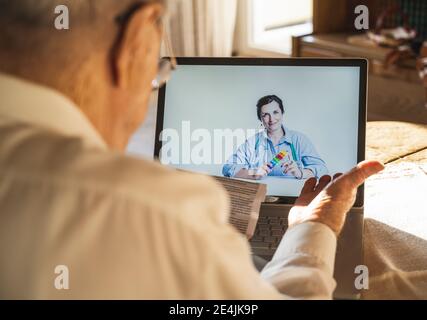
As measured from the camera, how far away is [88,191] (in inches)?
22.0

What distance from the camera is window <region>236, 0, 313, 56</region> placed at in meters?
4.83

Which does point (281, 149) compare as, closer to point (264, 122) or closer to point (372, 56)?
point (264, 122)

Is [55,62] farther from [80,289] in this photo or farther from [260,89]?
[260,89]

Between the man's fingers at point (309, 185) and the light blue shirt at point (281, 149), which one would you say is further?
the light blue shirt at point (281, 149)

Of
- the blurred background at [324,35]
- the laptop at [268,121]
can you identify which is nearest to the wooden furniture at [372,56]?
→ the blurred background at [324,35]

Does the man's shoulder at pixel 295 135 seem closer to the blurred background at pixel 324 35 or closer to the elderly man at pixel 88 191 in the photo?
the elderly man at pixel 88 191

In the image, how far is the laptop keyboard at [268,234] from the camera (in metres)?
1.23

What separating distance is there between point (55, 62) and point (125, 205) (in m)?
0.17

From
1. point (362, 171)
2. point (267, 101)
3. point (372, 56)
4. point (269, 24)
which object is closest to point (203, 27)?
point (269, 24)

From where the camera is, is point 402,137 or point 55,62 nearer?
point 55,62

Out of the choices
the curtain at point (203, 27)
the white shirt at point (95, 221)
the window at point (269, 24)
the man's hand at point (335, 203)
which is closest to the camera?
the white shirt at point (95, 221)
